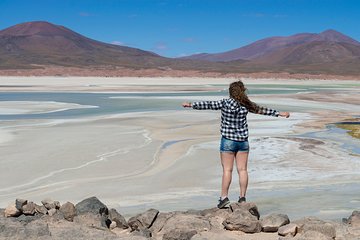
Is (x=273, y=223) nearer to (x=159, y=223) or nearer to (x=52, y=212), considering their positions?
(x=159, y=223)

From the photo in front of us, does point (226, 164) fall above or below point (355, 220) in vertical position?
above

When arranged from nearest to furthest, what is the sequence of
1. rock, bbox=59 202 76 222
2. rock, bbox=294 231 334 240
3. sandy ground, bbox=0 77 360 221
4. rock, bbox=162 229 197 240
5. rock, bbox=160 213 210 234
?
rock, bbox=294 231 334 240
rock, bbox=162 229 197 240
rock, bbox=160 213 210 234
rock, bbox=59 202 76 222
sandy ground, bbox=0 77 360 221

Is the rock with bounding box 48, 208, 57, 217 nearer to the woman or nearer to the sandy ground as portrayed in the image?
the sandy ground

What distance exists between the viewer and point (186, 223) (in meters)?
6.57

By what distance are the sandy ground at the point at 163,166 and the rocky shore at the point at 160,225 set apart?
1386 millimetres

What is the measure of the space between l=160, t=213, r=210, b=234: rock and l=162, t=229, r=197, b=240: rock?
0.11 meters

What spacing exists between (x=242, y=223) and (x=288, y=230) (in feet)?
1.75

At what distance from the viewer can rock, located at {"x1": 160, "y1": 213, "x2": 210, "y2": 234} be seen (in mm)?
6500

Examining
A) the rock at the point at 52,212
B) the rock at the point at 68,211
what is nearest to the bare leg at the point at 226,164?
the rock at the point at 68,211

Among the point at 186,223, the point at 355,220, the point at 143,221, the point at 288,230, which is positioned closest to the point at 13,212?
the point at 143,221

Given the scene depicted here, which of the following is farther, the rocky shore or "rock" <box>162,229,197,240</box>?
the rocky shore

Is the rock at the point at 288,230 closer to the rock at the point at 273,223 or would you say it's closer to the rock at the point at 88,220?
the rock at the point at 273,223

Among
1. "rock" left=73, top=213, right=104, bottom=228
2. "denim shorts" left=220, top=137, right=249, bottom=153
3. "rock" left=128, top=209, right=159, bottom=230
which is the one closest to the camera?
"rock" left=73, top=213, right=104, bottom=228

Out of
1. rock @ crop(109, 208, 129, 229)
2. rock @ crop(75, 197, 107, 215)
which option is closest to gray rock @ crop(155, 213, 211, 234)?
rock @ crop(109, 208, 129, 229)
